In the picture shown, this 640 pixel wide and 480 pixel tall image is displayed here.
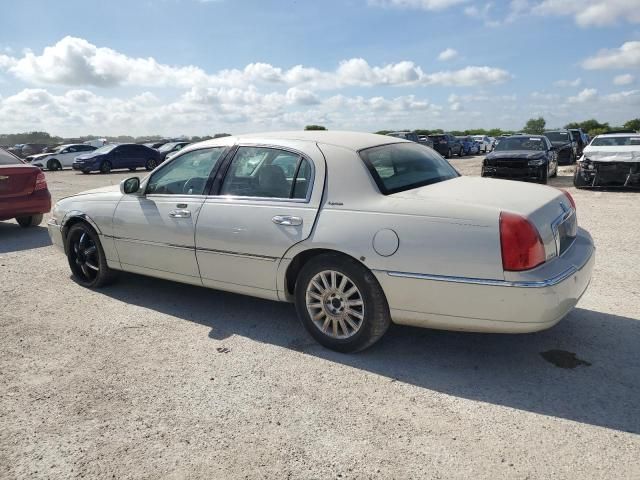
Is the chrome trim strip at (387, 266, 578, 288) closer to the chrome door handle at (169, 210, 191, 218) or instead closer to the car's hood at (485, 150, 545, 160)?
the chrome door handle at (169, 210, 191, 218)

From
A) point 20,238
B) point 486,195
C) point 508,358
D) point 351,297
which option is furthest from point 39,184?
point 508,358

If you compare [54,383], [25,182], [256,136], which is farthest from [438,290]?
[25,182]

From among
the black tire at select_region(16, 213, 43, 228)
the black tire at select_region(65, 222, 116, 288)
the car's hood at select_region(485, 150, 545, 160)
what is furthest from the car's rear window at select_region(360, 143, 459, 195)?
the car's hood at select_region(485, 150, 545, 160)

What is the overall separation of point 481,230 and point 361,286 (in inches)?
34.3

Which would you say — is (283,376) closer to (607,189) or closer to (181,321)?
(181,321)

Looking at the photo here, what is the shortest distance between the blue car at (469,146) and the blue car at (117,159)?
21242mm

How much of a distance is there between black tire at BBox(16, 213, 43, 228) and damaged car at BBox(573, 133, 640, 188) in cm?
1252

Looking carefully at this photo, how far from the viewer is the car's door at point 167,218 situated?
14.2 feet

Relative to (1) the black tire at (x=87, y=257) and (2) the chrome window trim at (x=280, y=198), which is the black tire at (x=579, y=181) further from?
(1) the black tire at (x=87, y=257)

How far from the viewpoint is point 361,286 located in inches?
136

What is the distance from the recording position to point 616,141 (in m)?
13.6

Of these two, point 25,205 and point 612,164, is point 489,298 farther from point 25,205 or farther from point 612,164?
point 612,164

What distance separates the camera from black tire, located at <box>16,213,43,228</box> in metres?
9.14

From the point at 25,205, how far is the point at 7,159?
92 centimetres
